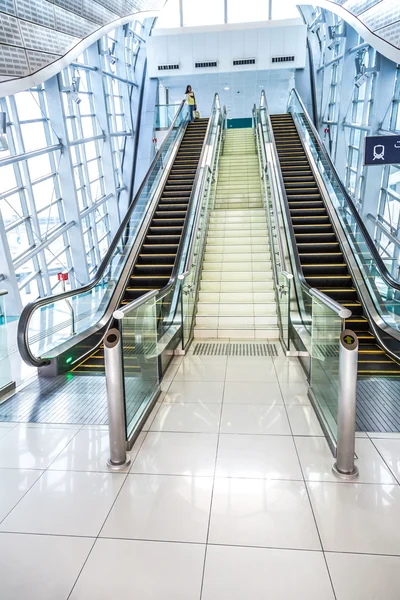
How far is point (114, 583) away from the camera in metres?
2.30

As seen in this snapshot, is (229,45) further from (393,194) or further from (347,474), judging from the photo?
(347,474)

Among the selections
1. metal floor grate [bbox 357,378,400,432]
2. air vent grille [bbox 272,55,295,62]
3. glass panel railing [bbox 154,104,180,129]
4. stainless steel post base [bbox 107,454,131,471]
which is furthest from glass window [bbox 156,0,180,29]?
stainless steel post base [bbox 107,454,131,471]

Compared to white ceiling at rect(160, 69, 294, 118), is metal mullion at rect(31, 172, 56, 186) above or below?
below

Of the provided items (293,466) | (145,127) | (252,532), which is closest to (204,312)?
(293,466)

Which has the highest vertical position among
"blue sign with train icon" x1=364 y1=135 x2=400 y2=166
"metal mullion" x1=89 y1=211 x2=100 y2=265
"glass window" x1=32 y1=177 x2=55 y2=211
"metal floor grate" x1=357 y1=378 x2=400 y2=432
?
"blue sign with train icon" x1=364 y1=135 x2=400 y2=166

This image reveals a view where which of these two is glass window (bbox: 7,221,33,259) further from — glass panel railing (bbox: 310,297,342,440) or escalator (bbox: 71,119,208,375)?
glass panel railing (bbox: 310,297,342,440)

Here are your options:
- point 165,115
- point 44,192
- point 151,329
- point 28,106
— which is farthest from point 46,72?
point 165,115

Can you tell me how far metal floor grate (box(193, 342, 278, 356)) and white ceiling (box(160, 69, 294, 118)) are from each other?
60.3 ft

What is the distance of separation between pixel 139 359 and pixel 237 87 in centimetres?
2353

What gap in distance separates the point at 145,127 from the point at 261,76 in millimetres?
6321

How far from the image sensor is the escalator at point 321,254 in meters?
6.04

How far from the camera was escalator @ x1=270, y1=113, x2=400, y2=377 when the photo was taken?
6.04m

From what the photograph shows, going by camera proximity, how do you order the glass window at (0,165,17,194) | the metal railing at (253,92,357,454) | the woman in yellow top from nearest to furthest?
the metal railing at (253,92,357,454)
the glass window at (0,165,17,194)
the woman in yellow top

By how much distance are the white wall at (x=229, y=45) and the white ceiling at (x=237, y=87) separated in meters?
1.26
